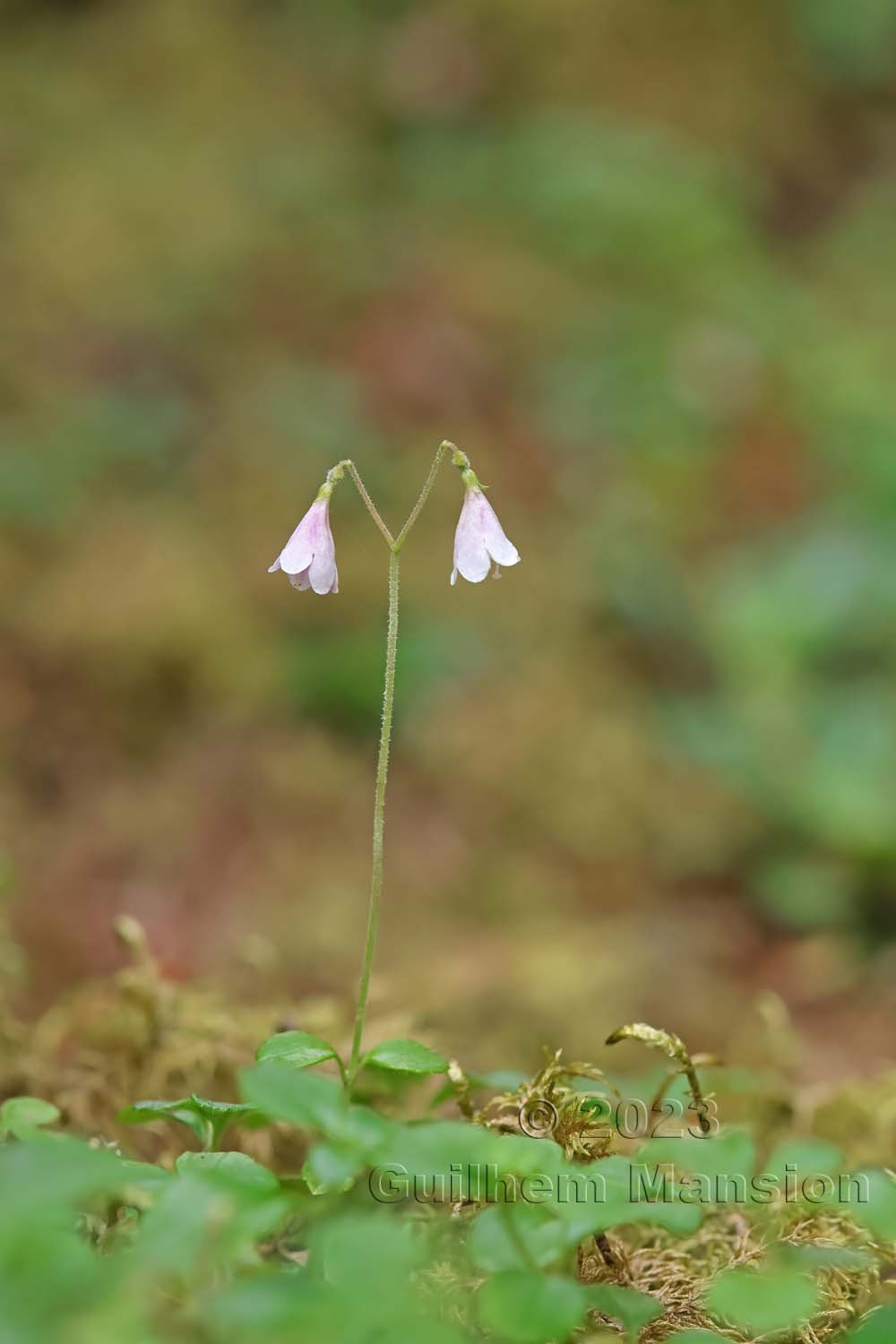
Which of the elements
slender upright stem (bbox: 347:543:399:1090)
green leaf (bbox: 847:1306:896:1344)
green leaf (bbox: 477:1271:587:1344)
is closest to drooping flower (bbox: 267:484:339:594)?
slender upright stem (bbox: 347:543:399:1090)

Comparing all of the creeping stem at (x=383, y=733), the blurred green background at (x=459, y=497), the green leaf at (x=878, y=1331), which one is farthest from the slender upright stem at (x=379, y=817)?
the blurred green background at (x=459, y=497)

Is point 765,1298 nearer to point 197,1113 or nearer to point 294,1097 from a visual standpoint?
point 294,1097

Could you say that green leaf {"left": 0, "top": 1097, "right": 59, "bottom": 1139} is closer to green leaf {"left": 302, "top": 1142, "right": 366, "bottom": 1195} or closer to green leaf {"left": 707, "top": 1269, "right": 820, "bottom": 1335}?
green leaf {"left": 302, "top": 1142, "right": 366, "bottom": 1195}

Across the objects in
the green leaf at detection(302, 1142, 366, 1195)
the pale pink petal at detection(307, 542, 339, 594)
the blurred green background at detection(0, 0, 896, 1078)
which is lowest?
the green leaf at detection(302, 1142, 366, 1195)

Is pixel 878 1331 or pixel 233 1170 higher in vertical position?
pixel 233 1170

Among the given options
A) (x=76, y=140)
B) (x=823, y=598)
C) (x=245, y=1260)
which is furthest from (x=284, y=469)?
(x=245, y=1260)

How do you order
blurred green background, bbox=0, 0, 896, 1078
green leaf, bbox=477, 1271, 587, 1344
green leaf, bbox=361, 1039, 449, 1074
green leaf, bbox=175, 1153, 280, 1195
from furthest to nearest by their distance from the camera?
1. blurred green background, bbox=0, 0, 896, 1078
2. green leaf, bbox=361, 1039, 449, 1074
3. green leaf, bbox=175, 1153, 280, 1195
4. green leaf, bbox=477, 1271, 587, 1344

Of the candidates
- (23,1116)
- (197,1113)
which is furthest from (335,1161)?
(23,1116)
